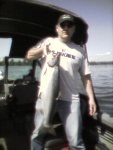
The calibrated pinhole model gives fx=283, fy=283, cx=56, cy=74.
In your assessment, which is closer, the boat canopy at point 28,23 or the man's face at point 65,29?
the man's face at point 65,29

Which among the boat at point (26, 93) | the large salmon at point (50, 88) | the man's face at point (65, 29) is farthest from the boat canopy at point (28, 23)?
the large salmon at point (50, 88)

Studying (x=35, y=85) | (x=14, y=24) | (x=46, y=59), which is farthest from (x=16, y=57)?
(x=46, y=59)

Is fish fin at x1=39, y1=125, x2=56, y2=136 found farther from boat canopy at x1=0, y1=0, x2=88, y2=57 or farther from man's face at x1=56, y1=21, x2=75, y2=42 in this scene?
boat canopy at x1=0, y1=0, x2=88, y2=57

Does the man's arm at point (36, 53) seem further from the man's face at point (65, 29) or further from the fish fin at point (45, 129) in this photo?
the fish fin at point (45, 129)

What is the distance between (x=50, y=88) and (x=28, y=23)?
190 cm

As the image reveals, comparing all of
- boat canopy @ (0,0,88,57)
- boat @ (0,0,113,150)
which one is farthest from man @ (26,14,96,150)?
boat canopy @ (0,0,88,57)

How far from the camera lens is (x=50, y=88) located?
2.88m

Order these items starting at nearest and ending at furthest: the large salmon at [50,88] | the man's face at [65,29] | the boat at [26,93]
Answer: the large salmon at [50,88], the man's face at [65,29], the boat at [26,93]

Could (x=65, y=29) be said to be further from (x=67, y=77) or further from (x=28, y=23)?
(x=28, y=23)

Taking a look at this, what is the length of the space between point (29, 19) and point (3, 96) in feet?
8.41

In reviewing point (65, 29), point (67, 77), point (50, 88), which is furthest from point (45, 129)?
point (65, 29)

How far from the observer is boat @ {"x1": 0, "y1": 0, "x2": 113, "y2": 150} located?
11.8 feet

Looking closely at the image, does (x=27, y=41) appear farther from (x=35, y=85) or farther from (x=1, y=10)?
(x=1, y=10)

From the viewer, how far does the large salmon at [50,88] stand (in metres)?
2.81
